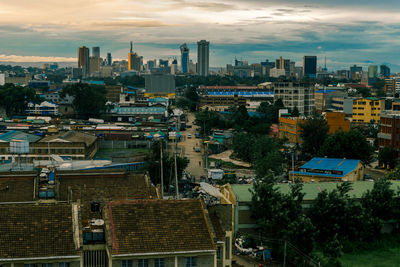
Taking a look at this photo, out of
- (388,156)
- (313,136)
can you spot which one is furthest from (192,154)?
(388,156)

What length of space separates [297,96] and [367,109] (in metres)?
10.9

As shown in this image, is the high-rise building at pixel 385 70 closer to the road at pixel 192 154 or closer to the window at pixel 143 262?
the road at pixel 192 154

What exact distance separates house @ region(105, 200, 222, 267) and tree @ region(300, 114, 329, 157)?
26.7 meters

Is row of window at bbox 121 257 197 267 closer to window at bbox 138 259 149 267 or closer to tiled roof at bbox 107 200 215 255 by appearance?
window at bbox 138 259 149 267

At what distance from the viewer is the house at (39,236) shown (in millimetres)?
9594

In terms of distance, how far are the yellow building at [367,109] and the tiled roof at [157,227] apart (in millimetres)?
44978

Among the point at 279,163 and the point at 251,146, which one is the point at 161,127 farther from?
the point at 279,163

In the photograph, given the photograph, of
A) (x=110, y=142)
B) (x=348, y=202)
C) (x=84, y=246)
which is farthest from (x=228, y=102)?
(x=84, y=246)

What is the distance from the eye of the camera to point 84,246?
10.3m

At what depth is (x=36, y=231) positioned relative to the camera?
32.9 ft

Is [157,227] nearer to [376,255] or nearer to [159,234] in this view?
[159,234]

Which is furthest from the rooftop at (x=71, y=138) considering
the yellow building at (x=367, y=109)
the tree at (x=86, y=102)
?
the yellow building at (x=367, y=109)

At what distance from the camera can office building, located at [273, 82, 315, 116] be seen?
204 feet

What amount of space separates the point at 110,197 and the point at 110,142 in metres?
29.5
